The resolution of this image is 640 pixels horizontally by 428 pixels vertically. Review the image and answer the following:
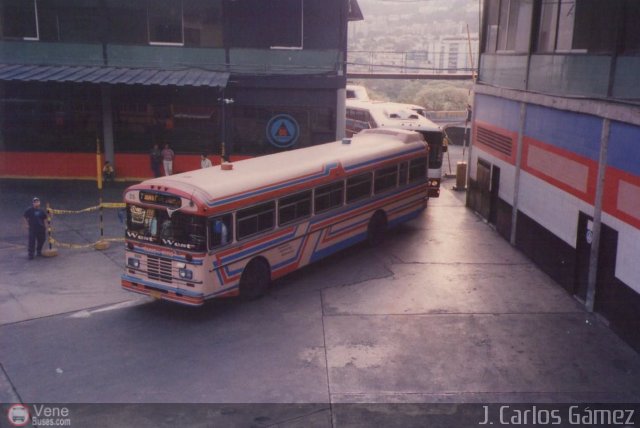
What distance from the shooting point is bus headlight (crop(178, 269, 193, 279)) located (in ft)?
40.1

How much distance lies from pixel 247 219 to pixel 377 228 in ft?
19.9

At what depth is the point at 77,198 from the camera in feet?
74.6

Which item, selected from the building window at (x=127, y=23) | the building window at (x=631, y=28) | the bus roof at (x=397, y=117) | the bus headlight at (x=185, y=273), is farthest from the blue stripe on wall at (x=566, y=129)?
the building window at (x=127, y=23)

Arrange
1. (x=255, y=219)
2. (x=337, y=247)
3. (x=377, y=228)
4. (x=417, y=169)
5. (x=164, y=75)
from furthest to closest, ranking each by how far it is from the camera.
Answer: (x=164, y=75)
(x=417, y=169)
(x=377, y=228)
(x=337, y=247)
(x=255, y=219)

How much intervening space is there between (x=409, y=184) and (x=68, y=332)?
36.6ft

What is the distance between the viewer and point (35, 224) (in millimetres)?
15688

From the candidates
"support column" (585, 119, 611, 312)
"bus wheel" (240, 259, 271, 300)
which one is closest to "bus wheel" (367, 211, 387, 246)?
"bus wheel" (240, 259, 271, 300)

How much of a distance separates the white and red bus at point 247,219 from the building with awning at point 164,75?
8.45 metres

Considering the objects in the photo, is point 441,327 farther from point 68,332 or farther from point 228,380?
point 68,332

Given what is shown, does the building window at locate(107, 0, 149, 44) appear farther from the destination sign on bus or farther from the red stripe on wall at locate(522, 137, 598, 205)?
the red stripe on wall at locate(522, 137, 598, 205)

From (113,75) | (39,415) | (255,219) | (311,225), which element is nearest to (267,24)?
(113,75)

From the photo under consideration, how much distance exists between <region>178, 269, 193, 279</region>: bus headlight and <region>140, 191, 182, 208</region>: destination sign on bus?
130 centimetres

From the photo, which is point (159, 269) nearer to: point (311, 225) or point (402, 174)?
point (311, 225)

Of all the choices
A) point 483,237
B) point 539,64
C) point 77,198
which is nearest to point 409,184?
point 483,237
